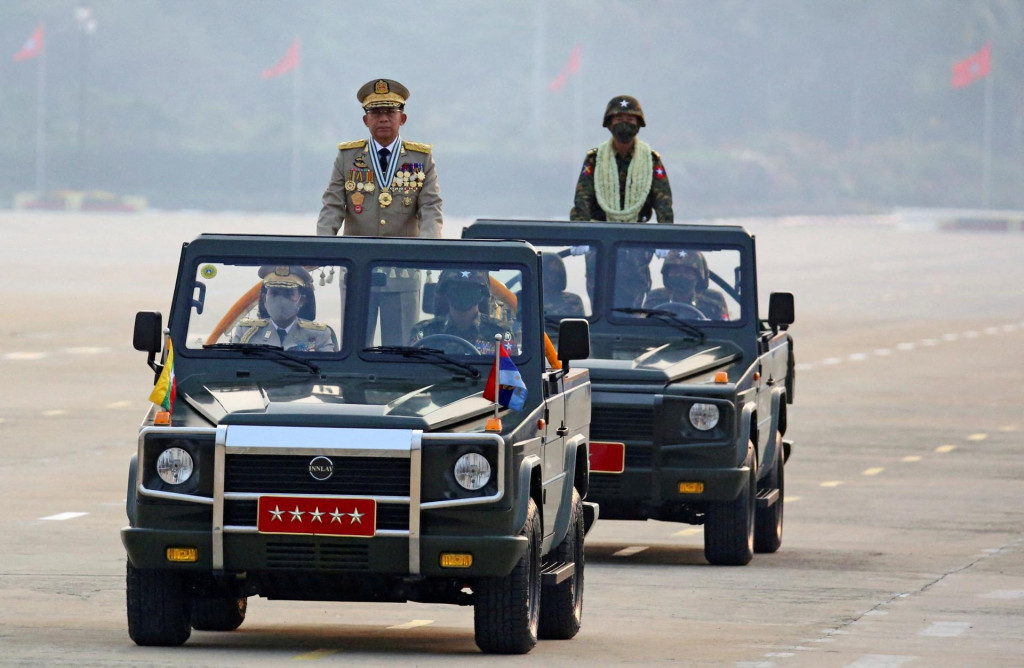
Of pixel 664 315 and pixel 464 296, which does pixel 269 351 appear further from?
pixel 664 315

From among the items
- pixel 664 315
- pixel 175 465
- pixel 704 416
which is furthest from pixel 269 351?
pixel 664 315

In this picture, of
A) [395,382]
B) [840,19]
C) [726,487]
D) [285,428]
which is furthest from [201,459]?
[840,19]

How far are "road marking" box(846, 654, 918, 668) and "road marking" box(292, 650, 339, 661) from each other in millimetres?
2028

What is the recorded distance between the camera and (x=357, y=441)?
8.62 m

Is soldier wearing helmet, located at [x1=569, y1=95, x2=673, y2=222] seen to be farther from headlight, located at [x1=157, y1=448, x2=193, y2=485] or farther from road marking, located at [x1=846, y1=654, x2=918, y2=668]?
headlight, located at [x1=157, y1=448, x2=193, y2=485]

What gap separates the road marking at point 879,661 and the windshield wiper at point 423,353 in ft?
6.33

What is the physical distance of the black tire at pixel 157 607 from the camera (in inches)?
356

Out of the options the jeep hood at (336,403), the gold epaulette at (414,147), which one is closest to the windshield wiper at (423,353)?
the jeep hood at (336,403)

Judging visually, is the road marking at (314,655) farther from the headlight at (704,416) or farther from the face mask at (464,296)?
the headlight at (704,416)

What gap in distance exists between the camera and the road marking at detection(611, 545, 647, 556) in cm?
1412

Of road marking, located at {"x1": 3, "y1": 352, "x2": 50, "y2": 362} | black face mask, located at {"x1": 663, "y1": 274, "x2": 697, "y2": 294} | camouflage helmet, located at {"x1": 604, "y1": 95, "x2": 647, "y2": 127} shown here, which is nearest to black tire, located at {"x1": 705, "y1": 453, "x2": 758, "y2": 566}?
black face mask, located at {"x1": 663, "y1": 274, "x2": 697, "y2": 294}

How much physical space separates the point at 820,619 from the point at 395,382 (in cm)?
277

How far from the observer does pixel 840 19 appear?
591 feet

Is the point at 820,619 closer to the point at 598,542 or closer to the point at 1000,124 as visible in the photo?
the point at 598,542
